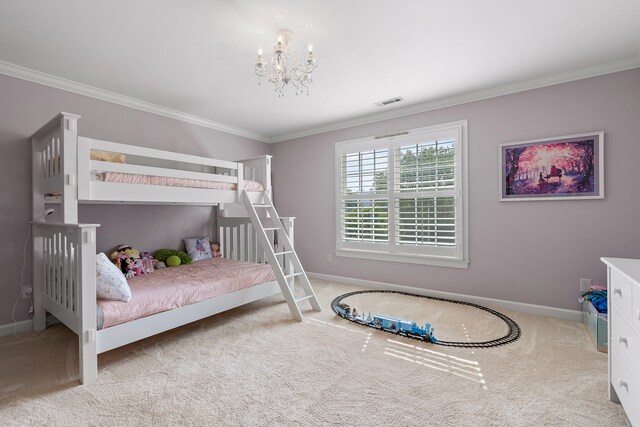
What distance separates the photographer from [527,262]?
121 inches

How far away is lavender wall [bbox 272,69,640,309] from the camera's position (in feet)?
8.66

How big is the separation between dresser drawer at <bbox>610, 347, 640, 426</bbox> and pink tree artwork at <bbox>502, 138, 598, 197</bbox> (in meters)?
1.77

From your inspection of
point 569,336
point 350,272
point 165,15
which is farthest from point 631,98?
point 165,15

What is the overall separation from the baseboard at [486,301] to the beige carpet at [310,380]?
0.17 meters

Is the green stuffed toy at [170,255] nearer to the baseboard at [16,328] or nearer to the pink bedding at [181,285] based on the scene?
the pink bedding at [181,285]

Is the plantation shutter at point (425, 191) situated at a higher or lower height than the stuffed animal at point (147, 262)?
higher

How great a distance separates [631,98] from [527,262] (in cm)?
168

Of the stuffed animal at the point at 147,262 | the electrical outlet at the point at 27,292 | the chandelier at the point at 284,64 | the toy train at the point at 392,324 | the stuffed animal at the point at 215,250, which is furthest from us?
the stuffed animal at the point at 215,250

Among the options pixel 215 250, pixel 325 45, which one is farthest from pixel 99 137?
pixel 325 45

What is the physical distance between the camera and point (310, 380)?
Answer: 6.21 feet

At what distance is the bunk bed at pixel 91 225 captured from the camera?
1.93 meters

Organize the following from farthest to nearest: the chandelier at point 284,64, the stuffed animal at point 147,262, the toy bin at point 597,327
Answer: the stuffed animal at point 147,262 < the toy bin at point 597,327 < the chandelier at point 284,64

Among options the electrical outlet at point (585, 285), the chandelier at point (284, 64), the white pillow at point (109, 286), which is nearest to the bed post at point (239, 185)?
the chandelier at point (284, 64)

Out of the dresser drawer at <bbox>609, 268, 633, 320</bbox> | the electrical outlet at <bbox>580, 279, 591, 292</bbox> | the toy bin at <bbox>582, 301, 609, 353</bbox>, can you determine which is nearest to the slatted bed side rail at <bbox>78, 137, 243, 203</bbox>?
the dresser drawer at <bbox>609, 268, 633, 320</bbox>
